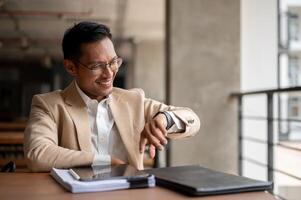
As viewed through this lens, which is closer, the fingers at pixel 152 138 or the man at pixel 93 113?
the fingers at pixel 152 138

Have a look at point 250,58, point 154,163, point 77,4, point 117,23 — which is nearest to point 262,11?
point 250,58

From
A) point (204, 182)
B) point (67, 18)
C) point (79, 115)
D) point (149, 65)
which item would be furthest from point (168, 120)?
point (149, 65)

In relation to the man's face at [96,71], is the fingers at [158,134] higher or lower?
lower

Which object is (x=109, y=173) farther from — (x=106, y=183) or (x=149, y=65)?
(x=149, y=65)

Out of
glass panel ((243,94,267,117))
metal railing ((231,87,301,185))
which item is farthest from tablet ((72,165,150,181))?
glass panel ((243,94,267,117))

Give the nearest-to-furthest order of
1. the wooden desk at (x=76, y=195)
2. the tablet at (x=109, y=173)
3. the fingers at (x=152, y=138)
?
1. the wooden desk at (x=76, y=195)
2. the tablet at (x=109, y=173)
3. the fingers at (x=152, y=138)

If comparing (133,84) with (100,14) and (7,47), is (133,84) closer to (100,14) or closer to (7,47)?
(7,47)

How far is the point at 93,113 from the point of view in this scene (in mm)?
1539

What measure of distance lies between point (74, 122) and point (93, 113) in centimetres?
8

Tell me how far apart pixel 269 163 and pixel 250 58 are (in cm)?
102

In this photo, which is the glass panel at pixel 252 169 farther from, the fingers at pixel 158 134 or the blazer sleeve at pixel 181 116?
the fingers at pixel 158 134

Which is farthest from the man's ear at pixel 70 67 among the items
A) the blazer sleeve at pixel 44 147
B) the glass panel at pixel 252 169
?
the glass panel at pixel 252 169

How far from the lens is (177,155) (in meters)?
4.05

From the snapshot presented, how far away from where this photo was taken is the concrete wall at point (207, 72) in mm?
4035
